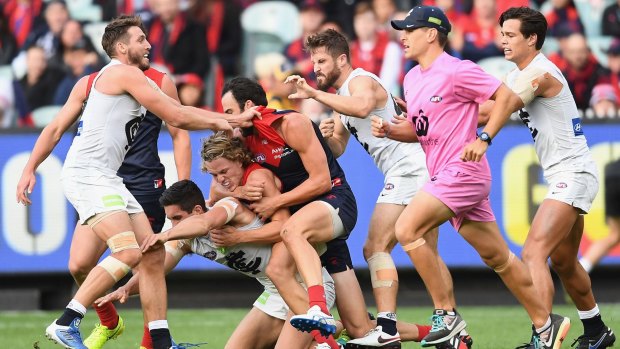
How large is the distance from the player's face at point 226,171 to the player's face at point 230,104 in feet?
1.35

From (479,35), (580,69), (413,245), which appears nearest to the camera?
(413,245)

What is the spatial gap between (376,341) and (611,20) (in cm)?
700

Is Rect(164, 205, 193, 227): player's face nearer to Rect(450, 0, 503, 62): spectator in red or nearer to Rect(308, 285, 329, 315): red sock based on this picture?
Rect(308, 285, 329, 315): red sock

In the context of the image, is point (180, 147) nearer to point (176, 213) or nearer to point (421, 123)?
point (176, 213)

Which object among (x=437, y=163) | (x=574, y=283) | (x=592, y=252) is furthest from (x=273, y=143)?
(x=592, y=252)

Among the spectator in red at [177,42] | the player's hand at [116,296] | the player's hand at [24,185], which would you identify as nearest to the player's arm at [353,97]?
the player's hand at [116,296]

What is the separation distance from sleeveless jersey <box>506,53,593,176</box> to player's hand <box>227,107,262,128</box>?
6.32 feet

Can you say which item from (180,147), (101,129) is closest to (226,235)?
(101,129)

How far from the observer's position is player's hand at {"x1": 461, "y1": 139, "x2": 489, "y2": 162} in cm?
775

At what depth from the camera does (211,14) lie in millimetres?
14523

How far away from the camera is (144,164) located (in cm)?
938

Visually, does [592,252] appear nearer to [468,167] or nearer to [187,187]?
[468,167]

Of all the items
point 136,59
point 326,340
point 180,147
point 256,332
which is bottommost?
point 256,332

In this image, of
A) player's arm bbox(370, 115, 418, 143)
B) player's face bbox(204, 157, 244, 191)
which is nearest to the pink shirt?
player's arm bbox(370, 115, 418, 143)
